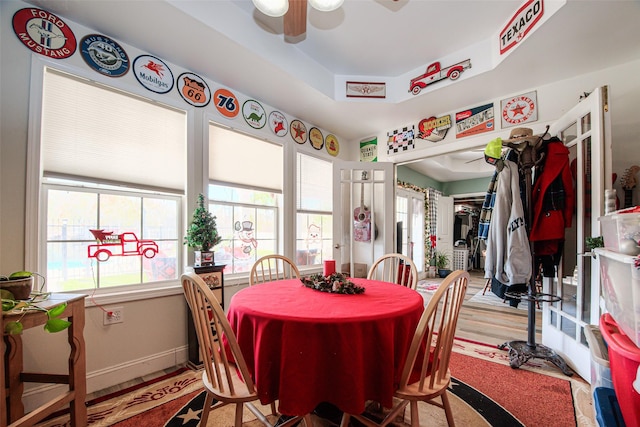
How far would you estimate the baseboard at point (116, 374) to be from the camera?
159 centimetres

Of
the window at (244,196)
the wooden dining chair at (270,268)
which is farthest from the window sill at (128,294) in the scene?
the wooden dining chair at (270,268)

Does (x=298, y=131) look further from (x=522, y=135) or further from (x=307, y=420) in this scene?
(x=307, y=420)

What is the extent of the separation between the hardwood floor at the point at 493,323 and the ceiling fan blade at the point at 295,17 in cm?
A: 312

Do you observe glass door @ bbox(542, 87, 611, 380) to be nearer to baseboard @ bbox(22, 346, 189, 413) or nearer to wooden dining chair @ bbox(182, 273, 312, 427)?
wooden dining chair @ bbox(182, 273, 312, 427)

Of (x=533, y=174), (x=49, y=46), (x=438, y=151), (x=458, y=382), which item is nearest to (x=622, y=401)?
(x=458, y=382)

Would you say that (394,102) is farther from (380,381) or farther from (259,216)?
(380,381)

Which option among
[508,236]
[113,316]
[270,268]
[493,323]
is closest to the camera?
[113,316]

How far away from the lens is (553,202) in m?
2.00

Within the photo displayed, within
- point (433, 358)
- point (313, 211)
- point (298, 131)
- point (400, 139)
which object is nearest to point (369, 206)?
point (313, 211)

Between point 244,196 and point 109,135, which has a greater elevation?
point 109,135

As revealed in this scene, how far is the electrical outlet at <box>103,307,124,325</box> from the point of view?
6.10 feet

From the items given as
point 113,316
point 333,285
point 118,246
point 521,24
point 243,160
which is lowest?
point 113,316

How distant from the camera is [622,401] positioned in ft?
3.25

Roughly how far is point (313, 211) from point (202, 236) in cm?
166
